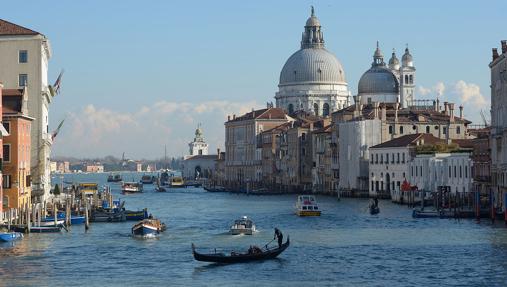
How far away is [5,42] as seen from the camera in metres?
53.0

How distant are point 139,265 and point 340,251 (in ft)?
21.9

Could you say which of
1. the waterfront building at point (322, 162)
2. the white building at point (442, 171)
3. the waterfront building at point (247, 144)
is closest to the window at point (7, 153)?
the white building at point (442, 171)

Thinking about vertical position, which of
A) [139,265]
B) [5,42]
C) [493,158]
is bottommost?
[139,265]

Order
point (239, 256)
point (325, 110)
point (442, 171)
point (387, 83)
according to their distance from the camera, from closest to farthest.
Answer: point (239, 256) < point (442, 171) < point (387, 83) < point (325, 110)

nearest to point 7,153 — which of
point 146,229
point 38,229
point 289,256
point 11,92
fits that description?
point 38,229

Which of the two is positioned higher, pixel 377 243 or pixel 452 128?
pixel 452 128

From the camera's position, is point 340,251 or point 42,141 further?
point 42,141

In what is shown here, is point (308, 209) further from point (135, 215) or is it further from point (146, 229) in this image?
point (146, 229)

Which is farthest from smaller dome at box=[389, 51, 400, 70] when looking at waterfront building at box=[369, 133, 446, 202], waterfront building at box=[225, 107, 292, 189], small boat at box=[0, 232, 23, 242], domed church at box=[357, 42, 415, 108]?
small boat at box=[0, 232, 23, 242]

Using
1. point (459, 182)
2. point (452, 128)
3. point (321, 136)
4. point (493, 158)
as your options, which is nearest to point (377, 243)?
point (493, 158)

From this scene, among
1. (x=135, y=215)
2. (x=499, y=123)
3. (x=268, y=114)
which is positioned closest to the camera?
(x=499, y=123)

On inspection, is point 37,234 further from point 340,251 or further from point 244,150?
point 244,150

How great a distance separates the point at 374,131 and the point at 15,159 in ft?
150

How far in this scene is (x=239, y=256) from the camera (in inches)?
1420
